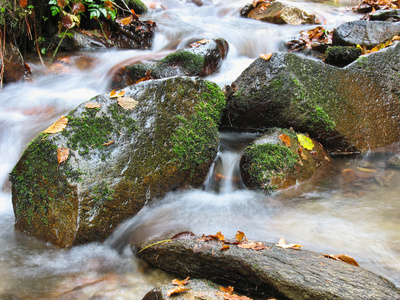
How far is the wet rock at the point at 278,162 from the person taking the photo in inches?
153

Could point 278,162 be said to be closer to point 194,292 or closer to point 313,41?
point 194,292

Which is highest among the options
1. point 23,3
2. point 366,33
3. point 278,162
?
point 23,3

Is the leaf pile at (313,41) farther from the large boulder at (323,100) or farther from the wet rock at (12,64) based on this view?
the wet rock at (12,64)

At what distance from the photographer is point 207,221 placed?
3.44 m

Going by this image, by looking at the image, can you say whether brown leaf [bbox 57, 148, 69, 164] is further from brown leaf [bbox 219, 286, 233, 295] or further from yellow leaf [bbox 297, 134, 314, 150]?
yellow leaf [bbox 297, 134, 314, 150]

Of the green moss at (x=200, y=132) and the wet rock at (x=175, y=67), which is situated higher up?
the wet rock at (x=175, y=67)

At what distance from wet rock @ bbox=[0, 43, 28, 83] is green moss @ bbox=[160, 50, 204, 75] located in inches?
117

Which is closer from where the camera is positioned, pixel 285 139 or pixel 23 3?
pixel 285 139

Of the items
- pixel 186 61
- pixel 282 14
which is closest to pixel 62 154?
pixel 186 61

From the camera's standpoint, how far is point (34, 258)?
2.89 metres

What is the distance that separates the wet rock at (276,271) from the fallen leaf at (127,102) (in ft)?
5.13

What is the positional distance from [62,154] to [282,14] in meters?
9.35

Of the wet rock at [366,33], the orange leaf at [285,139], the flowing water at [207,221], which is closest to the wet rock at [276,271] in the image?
the flowing water at [207,221]

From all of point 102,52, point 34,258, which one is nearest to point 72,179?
point 34,258
